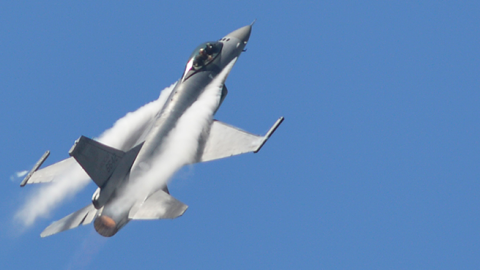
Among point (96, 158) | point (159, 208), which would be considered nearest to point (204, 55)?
point (96, 158)

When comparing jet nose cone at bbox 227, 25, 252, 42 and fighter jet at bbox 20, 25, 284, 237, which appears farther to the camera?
jet nose cone at bbox 227, 25, 252, 42

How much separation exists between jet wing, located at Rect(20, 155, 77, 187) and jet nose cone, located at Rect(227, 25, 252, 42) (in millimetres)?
8593

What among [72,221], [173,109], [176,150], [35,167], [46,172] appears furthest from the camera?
[46,172]

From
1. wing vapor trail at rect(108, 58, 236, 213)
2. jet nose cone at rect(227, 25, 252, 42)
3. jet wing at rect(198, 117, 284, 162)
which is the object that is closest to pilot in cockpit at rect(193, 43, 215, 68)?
wing vapor trail at rect(108, 58, 236, 213)

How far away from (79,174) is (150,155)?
10.9ft

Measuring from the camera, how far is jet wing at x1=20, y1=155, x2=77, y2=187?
2802cm

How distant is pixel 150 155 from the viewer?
2583 centimetres

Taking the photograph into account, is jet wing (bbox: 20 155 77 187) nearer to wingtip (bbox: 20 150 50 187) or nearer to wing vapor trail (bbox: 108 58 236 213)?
wingtip (bbox: 20 150 50 187)

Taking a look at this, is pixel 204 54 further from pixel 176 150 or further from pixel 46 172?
pixel 46 172

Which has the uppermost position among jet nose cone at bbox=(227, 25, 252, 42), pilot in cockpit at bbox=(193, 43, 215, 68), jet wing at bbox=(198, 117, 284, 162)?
jet nose cone at bbox=(227, 25, 252, 42)

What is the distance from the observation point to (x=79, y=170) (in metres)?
27.9

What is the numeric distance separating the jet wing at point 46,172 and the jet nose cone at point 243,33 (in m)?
8.59

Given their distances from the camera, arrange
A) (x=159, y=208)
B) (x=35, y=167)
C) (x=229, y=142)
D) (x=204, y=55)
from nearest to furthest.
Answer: (x=159, y=208) → (x=229, y=142) → (x=35, y=167) → (x=204, y=55)

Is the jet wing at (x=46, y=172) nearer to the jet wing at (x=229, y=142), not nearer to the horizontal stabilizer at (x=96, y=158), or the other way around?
the horizontal stabilizer at (x=96, y=158)
